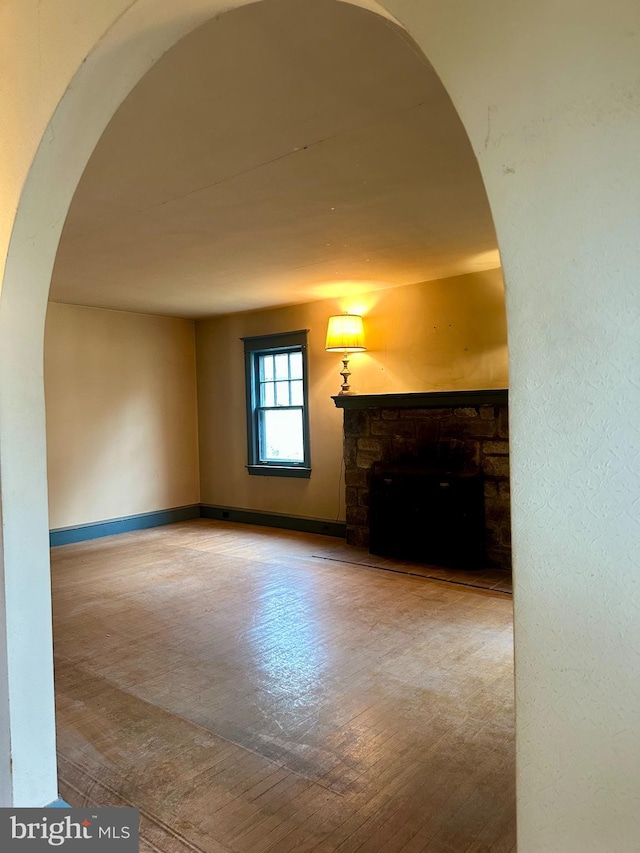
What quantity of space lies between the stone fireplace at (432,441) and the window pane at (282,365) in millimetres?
1096

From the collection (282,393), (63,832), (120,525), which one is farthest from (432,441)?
(63,832)

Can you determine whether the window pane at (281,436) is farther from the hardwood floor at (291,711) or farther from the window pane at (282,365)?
the hardwood floor at (291,711)

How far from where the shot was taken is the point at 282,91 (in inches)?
81.9

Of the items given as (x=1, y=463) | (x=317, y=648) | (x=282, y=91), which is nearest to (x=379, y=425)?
(x=317, y=648)

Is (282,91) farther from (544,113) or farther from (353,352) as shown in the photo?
(353,352)

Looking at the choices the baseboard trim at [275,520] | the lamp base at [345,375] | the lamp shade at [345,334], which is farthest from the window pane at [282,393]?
the baseboard trim at [275,520]

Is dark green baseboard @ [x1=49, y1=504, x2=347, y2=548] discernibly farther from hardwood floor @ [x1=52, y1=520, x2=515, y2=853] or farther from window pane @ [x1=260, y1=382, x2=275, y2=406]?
hardwood floor @ [x1=52, y1=520, x2=515, y2=853]

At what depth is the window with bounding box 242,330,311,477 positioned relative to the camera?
6.36 m

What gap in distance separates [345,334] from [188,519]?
334 centimetres

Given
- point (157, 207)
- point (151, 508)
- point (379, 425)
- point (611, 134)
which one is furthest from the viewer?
point (151, 508)

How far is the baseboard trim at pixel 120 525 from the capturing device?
19.6 feet

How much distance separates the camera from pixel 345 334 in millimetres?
5473

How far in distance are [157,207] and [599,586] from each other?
3126 mm

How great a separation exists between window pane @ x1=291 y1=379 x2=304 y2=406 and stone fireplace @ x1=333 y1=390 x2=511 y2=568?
0.81 meters
